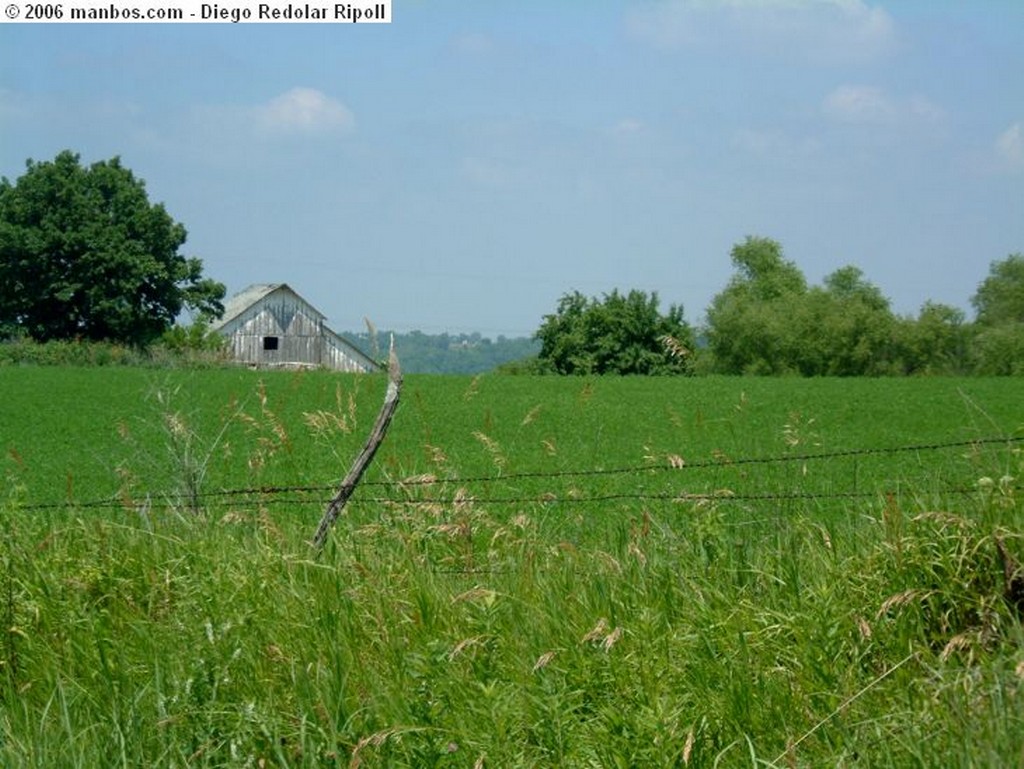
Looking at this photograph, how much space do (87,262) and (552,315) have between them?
93.6 ft

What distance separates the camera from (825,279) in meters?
104

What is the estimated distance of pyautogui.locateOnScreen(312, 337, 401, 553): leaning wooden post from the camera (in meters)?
6.84

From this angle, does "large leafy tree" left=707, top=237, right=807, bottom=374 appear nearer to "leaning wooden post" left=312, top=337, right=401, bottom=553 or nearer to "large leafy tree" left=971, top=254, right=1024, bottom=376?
"large leafy tree" left=971, top=254, right=1024, bottom=376

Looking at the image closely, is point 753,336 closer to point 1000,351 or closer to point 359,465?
point 1000,351

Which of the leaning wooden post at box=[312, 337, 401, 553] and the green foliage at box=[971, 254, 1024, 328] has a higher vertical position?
the green foliage at box=[971, 254, 1024, 328]

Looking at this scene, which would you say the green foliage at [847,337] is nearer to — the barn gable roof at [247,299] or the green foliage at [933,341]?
the green foliage at [933,341]

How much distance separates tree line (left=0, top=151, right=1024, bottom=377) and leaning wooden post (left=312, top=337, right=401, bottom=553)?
55.1 meters

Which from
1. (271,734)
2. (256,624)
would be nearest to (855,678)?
(271,734)

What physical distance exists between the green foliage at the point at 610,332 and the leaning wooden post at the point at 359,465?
73.8 meters

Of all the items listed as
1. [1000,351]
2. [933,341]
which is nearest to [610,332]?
[933,341]

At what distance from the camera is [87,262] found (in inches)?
2953

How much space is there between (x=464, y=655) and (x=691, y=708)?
935 millimetres

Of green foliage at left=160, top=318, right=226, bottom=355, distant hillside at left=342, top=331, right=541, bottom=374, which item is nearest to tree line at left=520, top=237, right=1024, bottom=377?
distant hillside at left=342, top=331, right=541, bottom=374

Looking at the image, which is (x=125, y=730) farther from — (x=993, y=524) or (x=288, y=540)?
(x=993, y=524)
